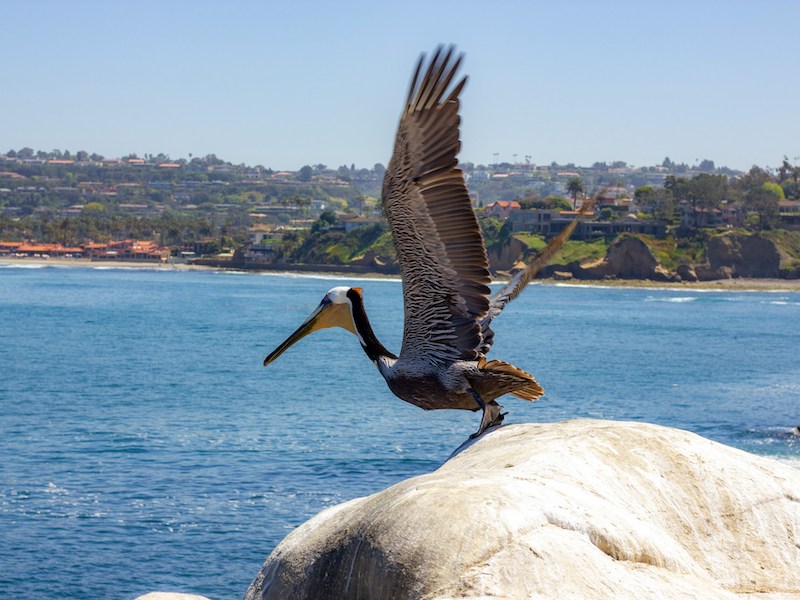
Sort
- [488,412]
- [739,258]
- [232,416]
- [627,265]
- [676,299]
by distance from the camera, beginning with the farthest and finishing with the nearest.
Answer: [739,258], [627,265], [676,299], [232,416], [488,412]

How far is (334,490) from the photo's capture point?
85.4 ft

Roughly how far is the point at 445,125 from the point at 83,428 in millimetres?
29750

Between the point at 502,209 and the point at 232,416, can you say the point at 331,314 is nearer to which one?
the point at 232,416

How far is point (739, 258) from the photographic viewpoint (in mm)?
152250

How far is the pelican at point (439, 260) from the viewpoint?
7.88 m

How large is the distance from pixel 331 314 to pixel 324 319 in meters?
0.07

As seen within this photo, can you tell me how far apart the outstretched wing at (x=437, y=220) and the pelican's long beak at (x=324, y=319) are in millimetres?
777

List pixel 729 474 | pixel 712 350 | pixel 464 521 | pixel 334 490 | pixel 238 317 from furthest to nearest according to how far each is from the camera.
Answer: pixel 238 317 → pixel 712 350 → pixel 334 490 → pixel 729 474 → pixel 464 521

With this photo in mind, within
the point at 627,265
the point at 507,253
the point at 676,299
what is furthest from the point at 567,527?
the point at 627,265

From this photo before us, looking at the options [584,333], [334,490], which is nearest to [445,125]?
[334,490]

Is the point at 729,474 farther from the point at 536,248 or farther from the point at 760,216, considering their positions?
the point at 760,216

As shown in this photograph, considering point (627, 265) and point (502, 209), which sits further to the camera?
point (502, 209)

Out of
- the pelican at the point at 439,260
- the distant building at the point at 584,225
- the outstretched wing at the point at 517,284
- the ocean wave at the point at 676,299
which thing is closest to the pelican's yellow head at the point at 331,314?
the pelican at the point at 439,260

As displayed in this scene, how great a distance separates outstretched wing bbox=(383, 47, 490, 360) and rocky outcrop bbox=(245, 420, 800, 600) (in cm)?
106
